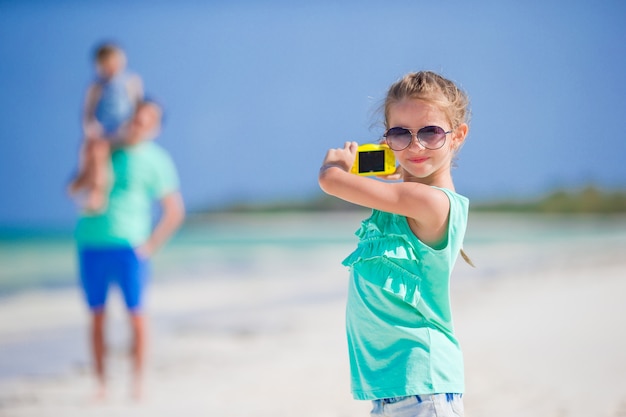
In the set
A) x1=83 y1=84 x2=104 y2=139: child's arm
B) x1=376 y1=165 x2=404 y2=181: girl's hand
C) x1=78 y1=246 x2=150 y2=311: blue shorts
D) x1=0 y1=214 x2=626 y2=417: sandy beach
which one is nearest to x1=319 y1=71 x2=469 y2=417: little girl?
x1=376 y1=165 x2=404 y2=181: girl's hand

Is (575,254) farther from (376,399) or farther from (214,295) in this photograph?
(376,399)

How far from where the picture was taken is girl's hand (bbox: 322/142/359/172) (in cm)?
177

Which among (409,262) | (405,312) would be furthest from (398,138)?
(405,312)

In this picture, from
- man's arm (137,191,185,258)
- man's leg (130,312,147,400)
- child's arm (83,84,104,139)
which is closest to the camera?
man's leg (130,312,147,400)

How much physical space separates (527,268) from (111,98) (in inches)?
275

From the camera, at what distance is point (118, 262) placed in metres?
4.22

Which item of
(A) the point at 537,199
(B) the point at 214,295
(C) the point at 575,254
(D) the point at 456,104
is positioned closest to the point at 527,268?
(C) the point at 575,254

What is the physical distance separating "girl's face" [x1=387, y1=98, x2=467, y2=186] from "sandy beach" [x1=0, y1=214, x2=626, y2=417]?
1.93 metres

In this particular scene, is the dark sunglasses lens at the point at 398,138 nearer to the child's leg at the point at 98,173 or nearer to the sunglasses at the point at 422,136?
the sunglasses at the point at 422,136

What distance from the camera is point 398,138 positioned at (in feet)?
5.81

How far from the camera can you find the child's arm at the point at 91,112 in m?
4.57

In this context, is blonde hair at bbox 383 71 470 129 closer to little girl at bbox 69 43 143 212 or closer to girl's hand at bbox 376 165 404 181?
girl's hand at bbox 376 165 404 181

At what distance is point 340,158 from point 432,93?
283 millimetres

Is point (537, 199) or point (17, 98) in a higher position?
point (17, 98)
